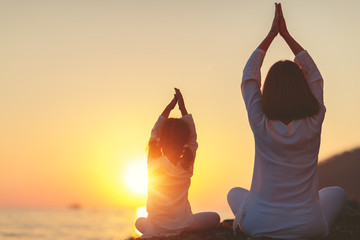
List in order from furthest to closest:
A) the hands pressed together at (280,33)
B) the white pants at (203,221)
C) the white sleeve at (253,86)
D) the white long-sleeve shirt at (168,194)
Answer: the white pants at (203,221) → the white long-sleeve shirt at (168,194) → the hands pressed together at (280,33) → the white sleeve at (253,86)

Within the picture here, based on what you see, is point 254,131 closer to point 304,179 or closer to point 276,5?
point 304,179

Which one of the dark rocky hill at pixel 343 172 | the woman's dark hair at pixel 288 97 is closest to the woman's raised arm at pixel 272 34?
the woman's dark hair at pixel 288 97

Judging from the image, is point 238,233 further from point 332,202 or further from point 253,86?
point 253,86

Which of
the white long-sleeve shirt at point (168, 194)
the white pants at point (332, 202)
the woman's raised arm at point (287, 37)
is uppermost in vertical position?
the woman's raised arm at point (287, 37)

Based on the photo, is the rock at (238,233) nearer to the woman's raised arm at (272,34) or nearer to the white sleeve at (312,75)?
the white sleeve at (312,75)

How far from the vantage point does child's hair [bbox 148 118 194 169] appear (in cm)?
625

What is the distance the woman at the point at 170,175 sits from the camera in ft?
20.4

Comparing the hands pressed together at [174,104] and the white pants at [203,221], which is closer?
the white pants at [203,221]

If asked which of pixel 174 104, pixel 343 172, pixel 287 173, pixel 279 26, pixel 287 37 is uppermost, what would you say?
pixel 279 26

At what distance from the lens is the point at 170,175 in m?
6.20

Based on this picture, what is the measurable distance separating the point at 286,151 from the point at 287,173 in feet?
0.78

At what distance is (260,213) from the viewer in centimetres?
507

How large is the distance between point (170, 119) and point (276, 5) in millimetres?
2066

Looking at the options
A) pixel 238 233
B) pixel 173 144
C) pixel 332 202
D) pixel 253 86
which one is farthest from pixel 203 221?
pixel 253 86
